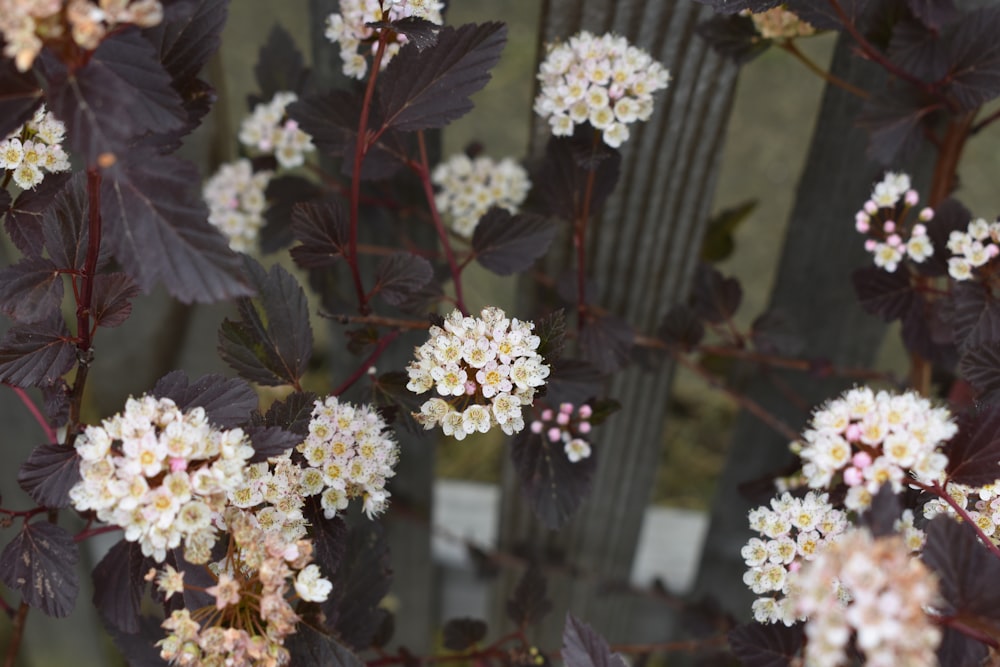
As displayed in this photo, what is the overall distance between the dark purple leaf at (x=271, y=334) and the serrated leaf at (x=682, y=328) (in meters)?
0.58

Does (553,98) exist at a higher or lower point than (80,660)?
higher

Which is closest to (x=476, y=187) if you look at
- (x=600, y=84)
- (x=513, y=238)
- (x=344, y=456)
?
(x=513, y=238)

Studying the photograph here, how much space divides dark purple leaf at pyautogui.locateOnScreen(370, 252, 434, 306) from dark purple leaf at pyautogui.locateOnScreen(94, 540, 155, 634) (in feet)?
1.25

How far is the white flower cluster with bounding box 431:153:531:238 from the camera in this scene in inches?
51.1

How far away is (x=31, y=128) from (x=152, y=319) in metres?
0.75

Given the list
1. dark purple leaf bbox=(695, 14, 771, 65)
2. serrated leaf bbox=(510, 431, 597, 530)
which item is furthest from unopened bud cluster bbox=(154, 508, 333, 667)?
dark purple leaf bbox=(695, 14, 771, 65)

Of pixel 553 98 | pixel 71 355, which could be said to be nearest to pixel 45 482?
pixel 71 355

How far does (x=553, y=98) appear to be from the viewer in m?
1.04

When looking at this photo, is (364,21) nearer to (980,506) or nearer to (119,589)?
(119,589)

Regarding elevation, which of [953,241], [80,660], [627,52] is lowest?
[80,660]

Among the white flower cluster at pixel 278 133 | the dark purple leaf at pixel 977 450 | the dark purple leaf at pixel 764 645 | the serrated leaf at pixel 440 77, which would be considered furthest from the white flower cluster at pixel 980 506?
the white flower cluster at pixel 278 133

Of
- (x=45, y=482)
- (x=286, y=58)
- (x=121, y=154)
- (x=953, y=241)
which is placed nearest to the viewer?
(x=121, y=154)

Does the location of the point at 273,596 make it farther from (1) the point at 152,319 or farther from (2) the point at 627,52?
(1) the point at 152,319

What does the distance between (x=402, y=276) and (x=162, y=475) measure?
383 millimetres
